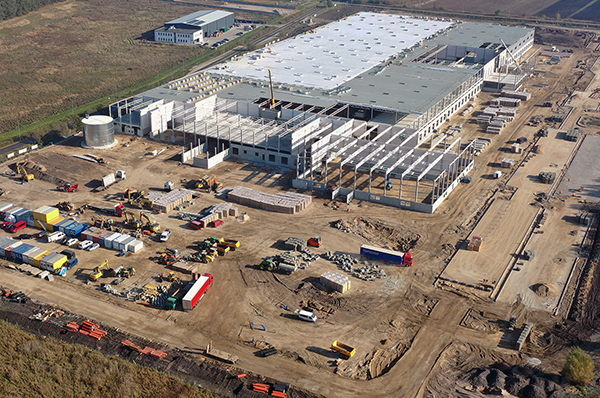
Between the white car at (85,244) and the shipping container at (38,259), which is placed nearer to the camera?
the shipping container at (38,259)

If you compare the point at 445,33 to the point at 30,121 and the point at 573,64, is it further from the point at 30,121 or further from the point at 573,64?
the point at 30,121

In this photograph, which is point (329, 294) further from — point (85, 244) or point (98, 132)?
point (98, 132)

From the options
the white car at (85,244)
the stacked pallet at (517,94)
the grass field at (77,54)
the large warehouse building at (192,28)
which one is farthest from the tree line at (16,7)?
the stacked pallet at (517,94)

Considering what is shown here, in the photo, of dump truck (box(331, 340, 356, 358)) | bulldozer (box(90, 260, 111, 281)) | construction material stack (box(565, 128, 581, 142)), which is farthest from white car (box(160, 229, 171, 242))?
construction material stack (box(565, 128, 581, 142))

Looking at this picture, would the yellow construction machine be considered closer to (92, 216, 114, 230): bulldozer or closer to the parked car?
(92, 216, 114, 230): bulldozer

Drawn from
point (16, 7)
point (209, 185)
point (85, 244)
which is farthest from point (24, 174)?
point (16, 7)

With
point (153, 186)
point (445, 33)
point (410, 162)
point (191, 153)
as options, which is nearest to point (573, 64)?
point (445, 33)

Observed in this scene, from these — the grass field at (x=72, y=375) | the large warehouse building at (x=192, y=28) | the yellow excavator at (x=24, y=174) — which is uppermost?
the large warehouse building at (x=192, y=28)

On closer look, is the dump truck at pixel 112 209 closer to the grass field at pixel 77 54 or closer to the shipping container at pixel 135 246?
the shipping container at pixel 135 246
